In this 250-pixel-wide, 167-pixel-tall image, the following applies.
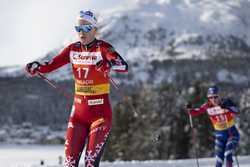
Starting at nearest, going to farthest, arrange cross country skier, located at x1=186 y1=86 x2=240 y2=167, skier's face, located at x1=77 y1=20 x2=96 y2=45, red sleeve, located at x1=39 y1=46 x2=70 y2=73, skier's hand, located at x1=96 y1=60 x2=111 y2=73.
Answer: skier's hand, located at x1=96 y1=60 x2=111 y2=73 → skier's face, located at x1=77 y1=20 x2=96 y2=45 → red sleeve, located at x1=39 y1=46 x2=70 y2=73 → cross country skier, located at x1=186 y1=86 x2=240 y2=167

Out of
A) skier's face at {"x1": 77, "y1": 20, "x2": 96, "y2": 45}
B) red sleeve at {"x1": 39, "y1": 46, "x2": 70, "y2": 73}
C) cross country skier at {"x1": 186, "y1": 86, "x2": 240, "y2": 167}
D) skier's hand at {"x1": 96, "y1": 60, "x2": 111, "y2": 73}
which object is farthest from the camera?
cross country skier at {"x1": 186, "y1": 86, "x2": 240, "y2": 167}

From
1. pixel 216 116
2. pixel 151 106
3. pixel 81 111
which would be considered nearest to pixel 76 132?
pixel 81 111

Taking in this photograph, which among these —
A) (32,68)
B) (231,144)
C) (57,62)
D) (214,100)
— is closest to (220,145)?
(231,144)

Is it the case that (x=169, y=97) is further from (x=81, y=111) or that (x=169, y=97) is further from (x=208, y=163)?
(x=81, y=111)

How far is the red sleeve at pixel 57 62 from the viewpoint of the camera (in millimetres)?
7180

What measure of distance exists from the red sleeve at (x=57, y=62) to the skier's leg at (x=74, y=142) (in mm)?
777

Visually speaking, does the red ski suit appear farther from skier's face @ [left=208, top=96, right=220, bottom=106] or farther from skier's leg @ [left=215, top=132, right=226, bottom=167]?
skier's leg @ [left=215, top=132, right=226, bottom=167]

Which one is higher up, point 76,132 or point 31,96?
point 76,132

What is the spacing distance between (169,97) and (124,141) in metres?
6.97

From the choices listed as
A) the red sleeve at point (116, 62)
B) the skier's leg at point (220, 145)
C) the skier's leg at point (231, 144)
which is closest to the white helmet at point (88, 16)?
the red sleeve at point (116, 62)

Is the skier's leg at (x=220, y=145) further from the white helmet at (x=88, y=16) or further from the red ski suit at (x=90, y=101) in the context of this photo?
the white helmet at (x=88, y=16)

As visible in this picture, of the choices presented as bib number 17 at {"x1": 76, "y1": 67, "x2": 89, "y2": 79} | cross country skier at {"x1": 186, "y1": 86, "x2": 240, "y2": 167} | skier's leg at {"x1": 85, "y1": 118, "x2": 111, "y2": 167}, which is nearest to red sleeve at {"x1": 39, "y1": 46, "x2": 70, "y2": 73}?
bib number 17 at {"x1": 76, "y1": 67, "x2": 89, "y2": 79}

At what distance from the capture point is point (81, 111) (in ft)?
22.6

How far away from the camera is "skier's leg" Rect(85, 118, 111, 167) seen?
654 centimetres
